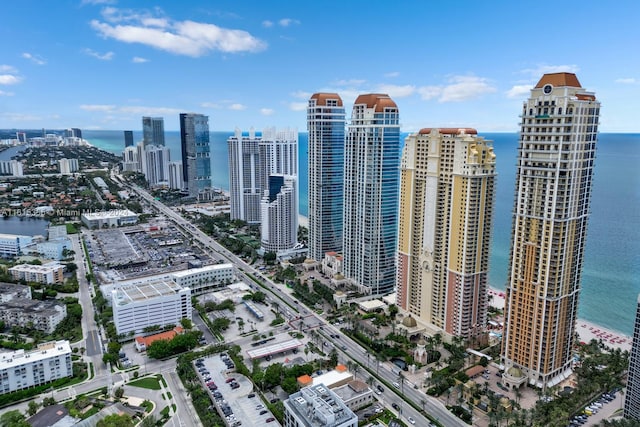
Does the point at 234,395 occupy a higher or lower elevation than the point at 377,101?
lower

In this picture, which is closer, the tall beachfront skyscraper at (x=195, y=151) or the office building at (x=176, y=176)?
the tall beachfront skyscraper at (x=195, y=151)

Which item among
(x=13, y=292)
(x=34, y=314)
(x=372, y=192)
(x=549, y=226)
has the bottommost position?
(x=34, y=314)

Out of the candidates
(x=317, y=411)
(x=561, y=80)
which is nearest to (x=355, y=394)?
(x=317, y=411)

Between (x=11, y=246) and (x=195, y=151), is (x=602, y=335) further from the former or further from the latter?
(x=195, y=151)

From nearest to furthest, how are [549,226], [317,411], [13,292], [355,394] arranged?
[317,411]
[549,226]
[355,394]
[13,292]

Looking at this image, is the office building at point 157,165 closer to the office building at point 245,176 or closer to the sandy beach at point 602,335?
the office building at point 245,176

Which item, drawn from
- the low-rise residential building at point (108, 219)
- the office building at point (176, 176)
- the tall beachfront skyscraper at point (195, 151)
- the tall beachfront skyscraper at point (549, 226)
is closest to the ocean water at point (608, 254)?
the tall beachfront skyscraper at point (549, 226)
